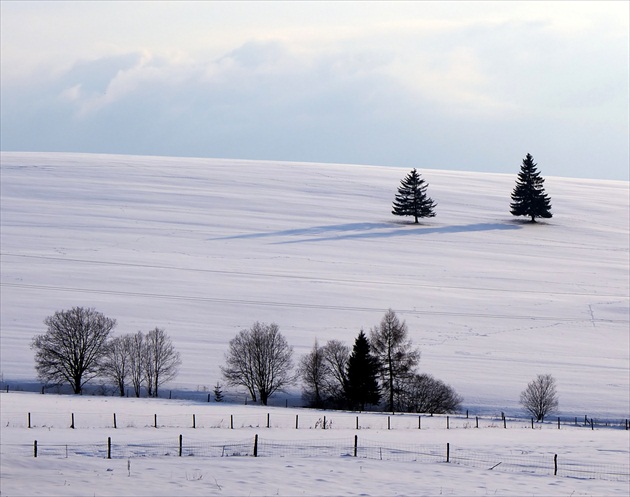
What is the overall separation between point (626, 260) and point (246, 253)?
33.7m

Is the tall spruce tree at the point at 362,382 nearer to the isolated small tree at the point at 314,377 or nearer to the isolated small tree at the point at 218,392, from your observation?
the isolated small tree at the point at 314,377

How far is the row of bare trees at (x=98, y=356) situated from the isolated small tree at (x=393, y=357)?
10342mm

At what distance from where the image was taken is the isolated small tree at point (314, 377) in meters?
42.0

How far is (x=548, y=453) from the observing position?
2770 cm

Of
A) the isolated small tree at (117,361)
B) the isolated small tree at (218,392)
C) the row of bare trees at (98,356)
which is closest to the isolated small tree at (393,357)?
the isolated small tree at (218,392)

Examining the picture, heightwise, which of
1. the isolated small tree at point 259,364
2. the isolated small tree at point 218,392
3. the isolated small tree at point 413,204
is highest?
the isolated small tree at point 413,204

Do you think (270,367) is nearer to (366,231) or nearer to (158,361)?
(158,361)

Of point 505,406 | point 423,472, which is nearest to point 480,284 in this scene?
point 505,406

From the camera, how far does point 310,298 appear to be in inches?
2253

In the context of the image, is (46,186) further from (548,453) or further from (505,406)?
(548,453)

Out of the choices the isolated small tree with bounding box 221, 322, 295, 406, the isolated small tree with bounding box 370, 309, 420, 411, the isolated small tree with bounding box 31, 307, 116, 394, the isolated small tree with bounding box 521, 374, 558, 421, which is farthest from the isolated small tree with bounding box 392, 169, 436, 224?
the isolated small tree with bounding box 521, 374, 558, 421

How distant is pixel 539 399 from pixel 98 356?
21599 millimetres

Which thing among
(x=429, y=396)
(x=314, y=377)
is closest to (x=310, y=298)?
(x=314, y=377)

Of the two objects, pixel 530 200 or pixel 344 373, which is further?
pixel 530 200
